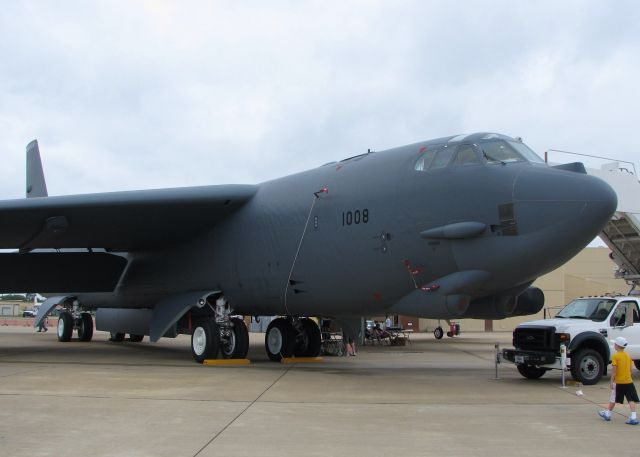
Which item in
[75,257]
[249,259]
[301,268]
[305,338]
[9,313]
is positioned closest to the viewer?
[301,268]

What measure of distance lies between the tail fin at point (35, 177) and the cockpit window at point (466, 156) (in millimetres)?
18657

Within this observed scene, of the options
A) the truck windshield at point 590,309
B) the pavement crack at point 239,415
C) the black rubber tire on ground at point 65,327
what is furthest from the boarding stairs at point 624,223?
the black rubber tire on ground at point 65,327

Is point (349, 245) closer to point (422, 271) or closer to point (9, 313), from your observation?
point (422, 271)

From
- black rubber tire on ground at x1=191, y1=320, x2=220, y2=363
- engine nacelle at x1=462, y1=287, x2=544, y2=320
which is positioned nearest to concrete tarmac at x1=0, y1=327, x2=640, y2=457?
black rubber tire on ground at x1=191, y1=320, x2=220, y2=363

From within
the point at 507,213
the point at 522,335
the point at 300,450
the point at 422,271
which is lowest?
the point at 300,450

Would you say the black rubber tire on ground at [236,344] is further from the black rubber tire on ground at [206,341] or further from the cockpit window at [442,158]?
the cockpit window at [442,158]

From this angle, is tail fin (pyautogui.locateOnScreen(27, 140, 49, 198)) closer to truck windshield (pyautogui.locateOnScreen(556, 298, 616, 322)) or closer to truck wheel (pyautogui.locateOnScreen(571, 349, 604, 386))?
truck windshield (pyautogui.locateOnScreen(556, 298, 616, 322))

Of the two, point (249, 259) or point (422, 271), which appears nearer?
point (422, 271)

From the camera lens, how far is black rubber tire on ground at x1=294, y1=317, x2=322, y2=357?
17938 mm

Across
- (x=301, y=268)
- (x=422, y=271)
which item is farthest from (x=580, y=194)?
(x=301, y=268)

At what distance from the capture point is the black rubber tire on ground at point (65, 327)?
26.5m

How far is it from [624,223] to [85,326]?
66.2 feet

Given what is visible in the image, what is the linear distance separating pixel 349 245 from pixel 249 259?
3438mm

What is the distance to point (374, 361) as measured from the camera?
19.0 meters
